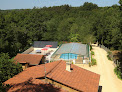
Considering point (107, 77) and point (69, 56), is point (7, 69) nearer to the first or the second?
point (69, 56)

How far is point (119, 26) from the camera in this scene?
71.7 ft

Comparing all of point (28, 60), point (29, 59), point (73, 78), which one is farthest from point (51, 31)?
point (73, 78)

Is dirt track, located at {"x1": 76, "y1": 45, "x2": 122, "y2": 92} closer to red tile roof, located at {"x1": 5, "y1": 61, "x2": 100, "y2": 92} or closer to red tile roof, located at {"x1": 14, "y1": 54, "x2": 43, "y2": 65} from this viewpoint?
red tile roof, located at {"x1": 5, "y1": 61, "x2": 100, "y2": 92}

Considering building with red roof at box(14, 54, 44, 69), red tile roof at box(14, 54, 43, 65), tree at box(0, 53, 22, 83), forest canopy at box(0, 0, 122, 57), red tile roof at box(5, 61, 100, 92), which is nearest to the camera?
red tile roof at box(5, 61, 100, 92)

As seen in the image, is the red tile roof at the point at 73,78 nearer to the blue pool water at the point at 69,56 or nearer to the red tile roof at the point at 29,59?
the red tile roof at the point at 29,59

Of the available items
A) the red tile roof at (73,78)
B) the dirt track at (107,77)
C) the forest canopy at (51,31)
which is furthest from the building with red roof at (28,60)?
the red tile roof at (73,78)

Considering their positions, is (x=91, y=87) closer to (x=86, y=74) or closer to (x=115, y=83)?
(x=86, y=74)

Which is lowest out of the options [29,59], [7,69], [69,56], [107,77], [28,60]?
Answer: [107,77]

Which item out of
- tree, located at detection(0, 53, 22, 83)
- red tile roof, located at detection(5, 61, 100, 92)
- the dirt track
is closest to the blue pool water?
the dirt track

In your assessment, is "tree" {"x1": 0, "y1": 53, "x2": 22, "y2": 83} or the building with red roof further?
Result: the building with red roof

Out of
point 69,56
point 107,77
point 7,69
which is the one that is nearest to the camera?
point 7,69

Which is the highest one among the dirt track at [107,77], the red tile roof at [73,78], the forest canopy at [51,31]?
the forest canopy at [51,31]

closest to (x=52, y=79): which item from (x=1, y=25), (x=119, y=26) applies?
(x=119, y=26)

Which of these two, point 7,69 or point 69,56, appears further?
point 69,56
